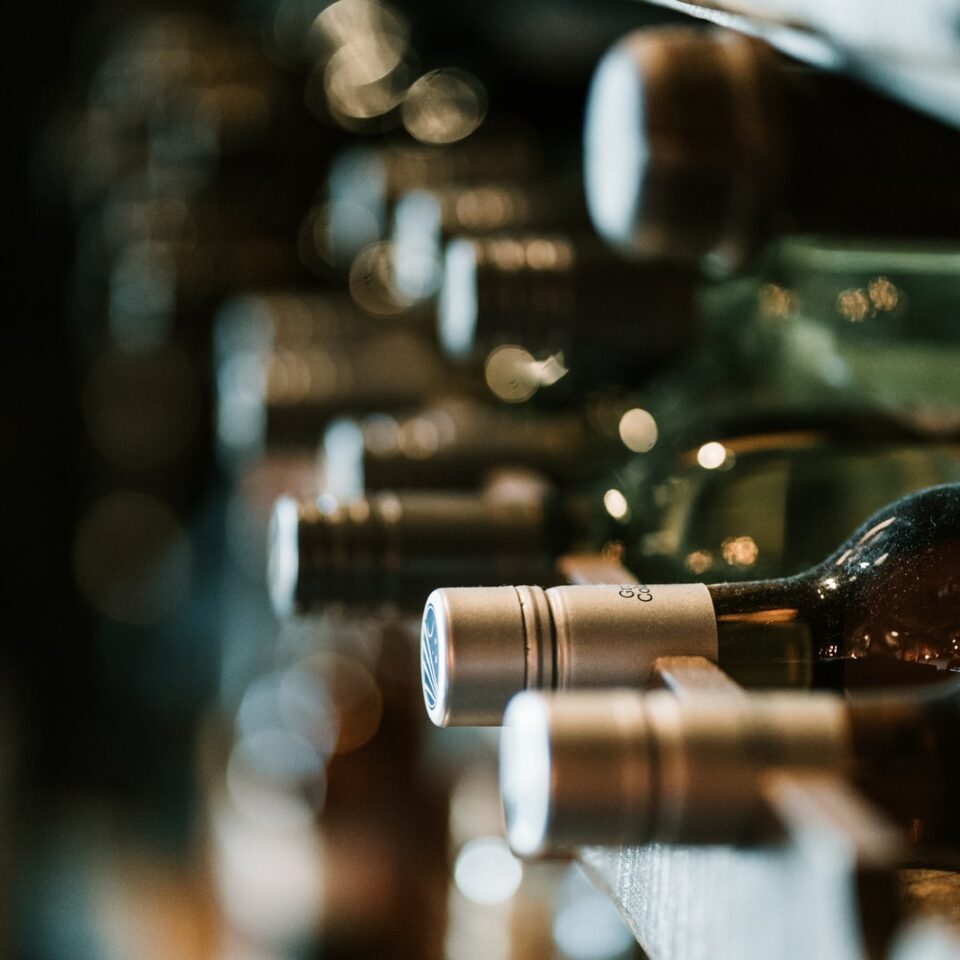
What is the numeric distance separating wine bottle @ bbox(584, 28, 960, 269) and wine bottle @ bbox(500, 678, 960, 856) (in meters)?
0.24

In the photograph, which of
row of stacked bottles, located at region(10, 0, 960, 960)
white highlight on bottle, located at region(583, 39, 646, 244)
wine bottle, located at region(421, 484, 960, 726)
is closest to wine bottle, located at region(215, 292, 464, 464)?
row of stacked bottles, located at region(10, 0, 960, 960)

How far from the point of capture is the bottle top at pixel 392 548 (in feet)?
1.31

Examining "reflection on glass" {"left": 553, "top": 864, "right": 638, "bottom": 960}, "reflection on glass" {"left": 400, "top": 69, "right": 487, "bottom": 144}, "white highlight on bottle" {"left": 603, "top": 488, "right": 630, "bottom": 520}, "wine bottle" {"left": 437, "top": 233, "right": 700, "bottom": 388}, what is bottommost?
"reflection on glass" {"left": 553, "top": 864, "right": 638, "bottom": 960}

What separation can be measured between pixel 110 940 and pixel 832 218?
0.88m

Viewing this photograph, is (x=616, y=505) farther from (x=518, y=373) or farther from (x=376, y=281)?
(x=376, y=281)

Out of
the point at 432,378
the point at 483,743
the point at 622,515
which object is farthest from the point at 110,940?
the point at 622,515

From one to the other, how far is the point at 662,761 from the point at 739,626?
0.10 metres

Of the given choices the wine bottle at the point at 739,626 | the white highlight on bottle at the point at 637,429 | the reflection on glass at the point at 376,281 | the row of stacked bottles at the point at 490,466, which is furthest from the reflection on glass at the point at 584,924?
the reflection on glass at the point at 376,281

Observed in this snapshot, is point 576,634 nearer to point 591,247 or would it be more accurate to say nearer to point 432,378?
point 591,247

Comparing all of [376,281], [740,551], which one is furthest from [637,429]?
[376,281]

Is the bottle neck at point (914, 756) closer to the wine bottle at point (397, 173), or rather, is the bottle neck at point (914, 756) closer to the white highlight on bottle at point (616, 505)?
the white highlight on bottle at point (616, 505)

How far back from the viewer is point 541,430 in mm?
549

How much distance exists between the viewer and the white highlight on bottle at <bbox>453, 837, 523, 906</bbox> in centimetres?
70

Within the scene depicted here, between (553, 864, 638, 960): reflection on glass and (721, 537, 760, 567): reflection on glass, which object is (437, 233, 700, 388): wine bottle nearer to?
(721, 537, 760, 567): reflection on glass
